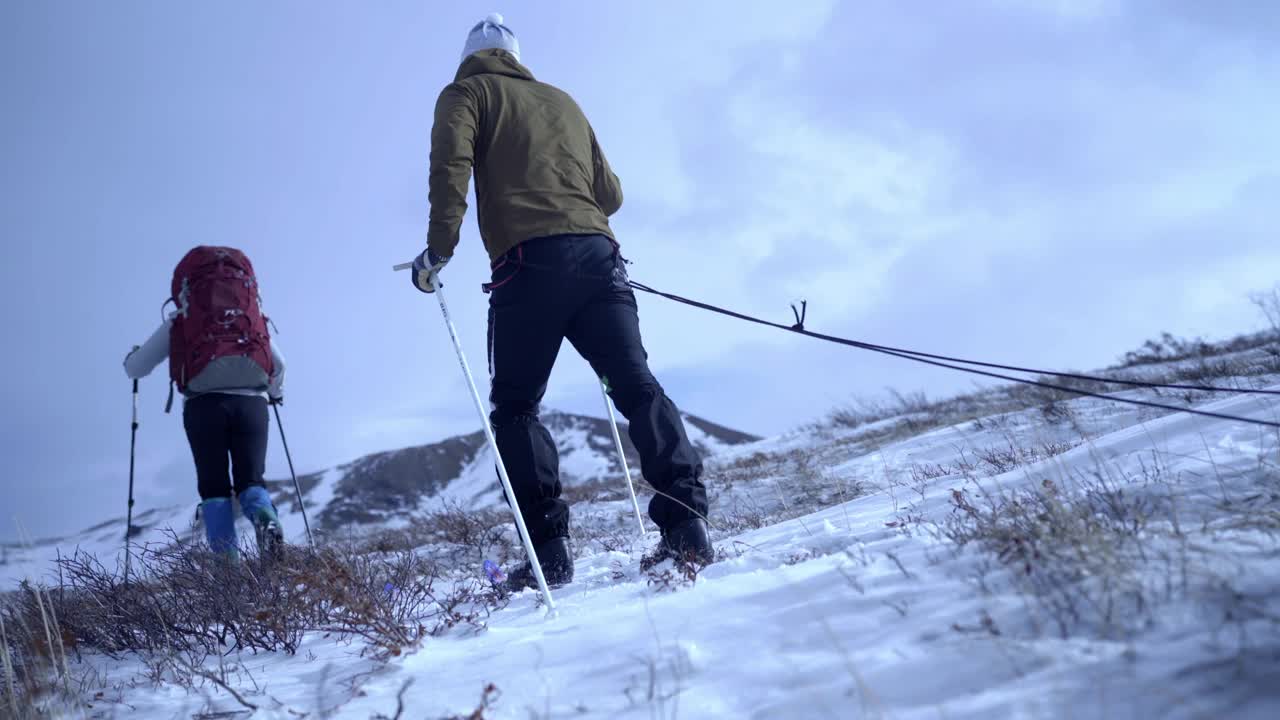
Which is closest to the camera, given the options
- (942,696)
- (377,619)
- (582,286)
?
(942,696)

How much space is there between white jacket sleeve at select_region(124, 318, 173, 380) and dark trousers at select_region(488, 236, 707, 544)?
2.70 meters

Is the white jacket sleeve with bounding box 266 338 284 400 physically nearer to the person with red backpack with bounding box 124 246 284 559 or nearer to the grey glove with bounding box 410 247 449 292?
the person with red backpack with bounding box 124 246 284 559

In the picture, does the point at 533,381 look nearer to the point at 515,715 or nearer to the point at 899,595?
the point at 515,715

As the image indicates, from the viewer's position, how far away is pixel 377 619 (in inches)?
80.6

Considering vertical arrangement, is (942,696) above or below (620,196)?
below

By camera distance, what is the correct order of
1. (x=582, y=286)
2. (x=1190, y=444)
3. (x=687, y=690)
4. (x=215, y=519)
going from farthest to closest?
(x=215, y=519)
(x=582, y=286)
(x=1190, y=444)
(x=687, y=690)

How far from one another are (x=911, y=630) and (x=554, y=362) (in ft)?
6.23

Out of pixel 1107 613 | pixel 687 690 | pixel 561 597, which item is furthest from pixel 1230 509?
pixel 561 597

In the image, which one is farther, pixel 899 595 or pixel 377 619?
pixel 377 619

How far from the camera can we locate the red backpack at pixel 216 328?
3.87 meters

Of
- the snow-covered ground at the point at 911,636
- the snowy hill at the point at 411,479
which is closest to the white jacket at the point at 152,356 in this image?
the snow-covered ground at the point at 911,636

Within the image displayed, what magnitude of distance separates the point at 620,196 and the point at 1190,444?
269 centimetres

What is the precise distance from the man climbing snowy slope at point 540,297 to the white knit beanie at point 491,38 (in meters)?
0.35

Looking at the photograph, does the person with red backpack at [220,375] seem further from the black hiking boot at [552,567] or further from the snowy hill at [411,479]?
the snowy hill at [411,479]
